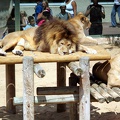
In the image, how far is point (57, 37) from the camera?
5.51 m

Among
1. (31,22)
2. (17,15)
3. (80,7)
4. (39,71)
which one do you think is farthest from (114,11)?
(39,71)

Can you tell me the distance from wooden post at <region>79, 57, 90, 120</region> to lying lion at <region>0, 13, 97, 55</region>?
0.49 m

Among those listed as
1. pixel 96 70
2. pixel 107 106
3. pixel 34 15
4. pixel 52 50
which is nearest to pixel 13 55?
pixel 52 50

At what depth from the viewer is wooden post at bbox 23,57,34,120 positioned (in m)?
4.80

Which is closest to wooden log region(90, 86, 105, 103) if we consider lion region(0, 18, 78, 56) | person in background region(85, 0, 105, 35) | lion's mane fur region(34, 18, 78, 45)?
lion region(0, 18, 78, 56)

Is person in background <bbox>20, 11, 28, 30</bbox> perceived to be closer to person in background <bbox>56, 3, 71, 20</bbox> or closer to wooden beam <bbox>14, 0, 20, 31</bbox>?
wooden beam <bbox>14, 0, 20, 31</bbox>

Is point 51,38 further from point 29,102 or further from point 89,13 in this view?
point 89,13

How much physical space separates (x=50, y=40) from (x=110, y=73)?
91 centimetres

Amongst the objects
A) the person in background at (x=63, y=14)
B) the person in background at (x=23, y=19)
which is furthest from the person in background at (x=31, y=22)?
the person in background at (x=63, y=14)

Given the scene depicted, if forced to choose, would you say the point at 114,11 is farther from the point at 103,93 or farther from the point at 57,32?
the point at 103,93

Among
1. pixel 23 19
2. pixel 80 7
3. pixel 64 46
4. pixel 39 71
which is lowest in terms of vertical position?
pixel 39 71

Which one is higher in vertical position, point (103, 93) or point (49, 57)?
point (49, 57)

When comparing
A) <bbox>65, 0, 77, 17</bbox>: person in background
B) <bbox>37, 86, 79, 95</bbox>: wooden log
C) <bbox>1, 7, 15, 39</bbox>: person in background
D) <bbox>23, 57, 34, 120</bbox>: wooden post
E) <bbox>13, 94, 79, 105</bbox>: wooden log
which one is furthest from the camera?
<bbox>65, 0, 77, 17</bbox>: person in background

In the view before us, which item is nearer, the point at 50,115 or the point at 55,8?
the point at 50,115
